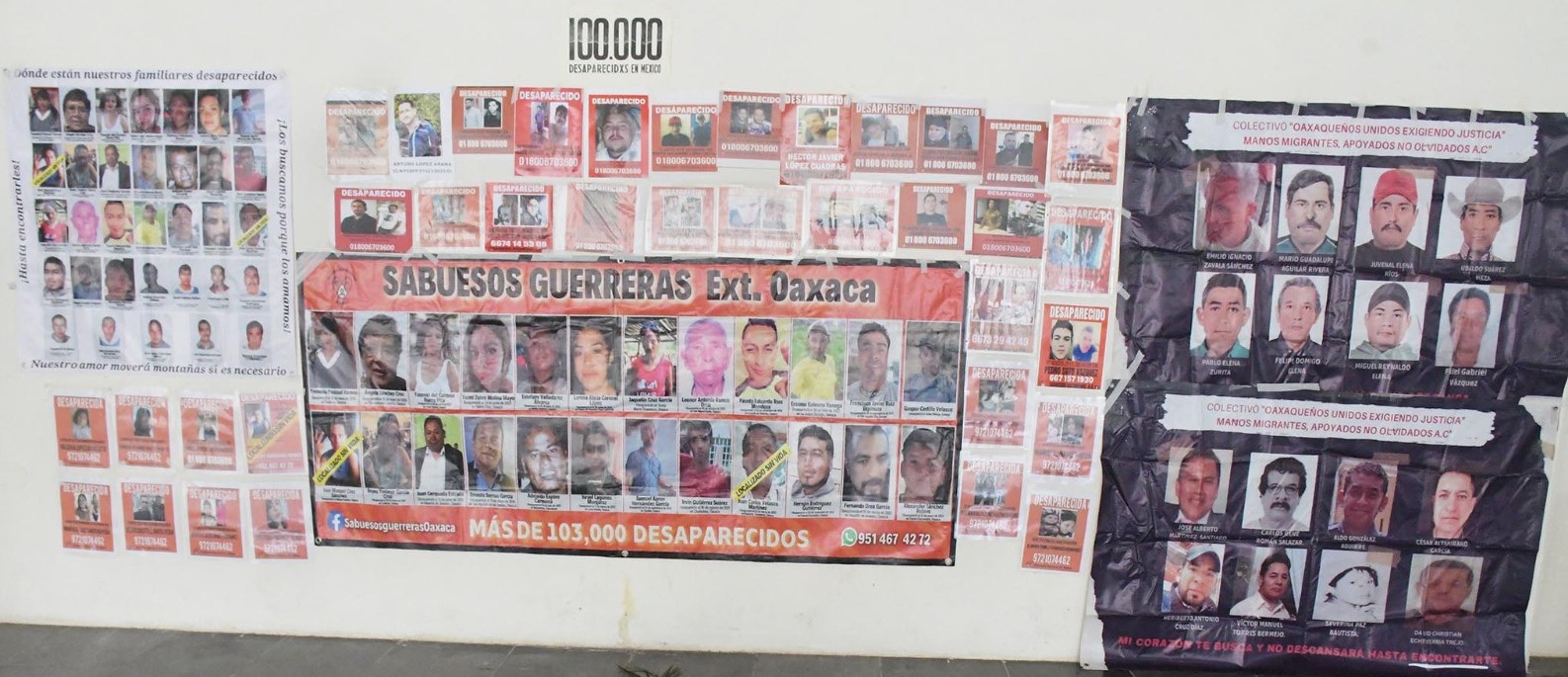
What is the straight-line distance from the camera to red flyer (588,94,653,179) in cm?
254

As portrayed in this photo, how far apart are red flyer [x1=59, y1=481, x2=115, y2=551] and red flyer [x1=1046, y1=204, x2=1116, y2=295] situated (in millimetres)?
3470

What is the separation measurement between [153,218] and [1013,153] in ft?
9.65

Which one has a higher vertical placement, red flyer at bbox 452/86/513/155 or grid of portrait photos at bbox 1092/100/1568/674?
red flyer at bbox 452/86/513/155

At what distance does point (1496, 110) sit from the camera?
98.0 inches

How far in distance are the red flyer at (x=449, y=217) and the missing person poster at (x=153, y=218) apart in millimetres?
226

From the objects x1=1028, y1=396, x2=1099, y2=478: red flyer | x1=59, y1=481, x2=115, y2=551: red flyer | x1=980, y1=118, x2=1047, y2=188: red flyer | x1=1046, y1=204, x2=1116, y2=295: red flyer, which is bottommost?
x1=59, y1=481, x2=115, y2=551: red flyer

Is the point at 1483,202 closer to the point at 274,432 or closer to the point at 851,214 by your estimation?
the point at 851,214

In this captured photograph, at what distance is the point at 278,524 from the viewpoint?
9.04ft

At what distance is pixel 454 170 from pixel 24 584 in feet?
7.54

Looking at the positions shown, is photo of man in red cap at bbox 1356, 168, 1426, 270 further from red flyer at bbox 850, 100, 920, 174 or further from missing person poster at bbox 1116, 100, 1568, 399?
red flyer at bbox 850, 100, 920, 174

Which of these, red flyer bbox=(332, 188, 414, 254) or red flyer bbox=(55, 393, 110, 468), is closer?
red flyer bbox=(332, 188, 414, 254)


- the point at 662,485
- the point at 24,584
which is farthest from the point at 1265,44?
→ the point at 24,584

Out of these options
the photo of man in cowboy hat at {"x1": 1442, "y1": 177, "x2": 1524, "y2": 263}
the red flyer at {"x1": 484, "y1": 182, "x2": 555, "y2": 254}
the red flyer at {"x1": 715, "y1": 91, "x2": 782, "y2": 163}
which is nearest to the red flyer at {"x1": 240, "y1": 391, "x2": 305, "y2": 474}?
the red flyer at {"x1": 484, "y1": 182, "x2": 555, "y2": 254}

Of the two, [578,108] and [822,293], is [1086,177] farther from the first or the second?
[578,108]
